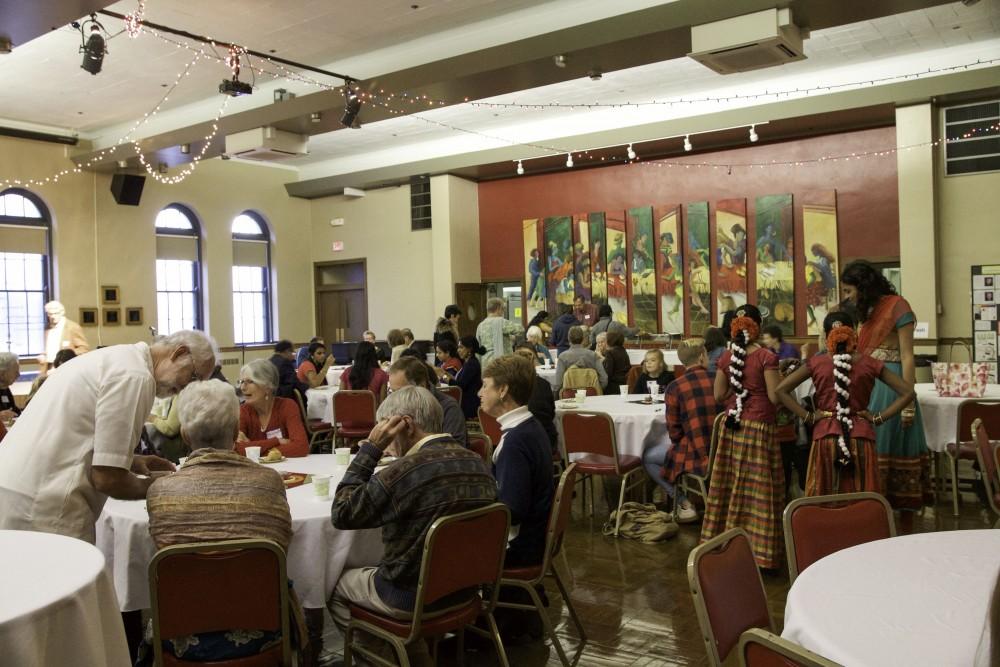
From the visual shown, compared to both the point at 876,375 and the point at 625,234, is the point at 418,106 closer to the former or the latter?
the point at 625,234

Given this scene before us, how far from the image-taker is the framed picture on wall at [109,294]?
12.9 m

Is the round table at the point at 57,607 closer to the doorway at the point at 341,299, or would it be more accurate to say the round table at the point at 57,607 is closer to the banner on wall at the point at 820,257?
the banner on wall at the point at 820,257

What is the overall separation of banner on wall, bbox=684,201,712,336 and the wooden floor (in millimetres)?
6374

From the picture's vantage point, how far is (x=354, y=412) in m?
7.40

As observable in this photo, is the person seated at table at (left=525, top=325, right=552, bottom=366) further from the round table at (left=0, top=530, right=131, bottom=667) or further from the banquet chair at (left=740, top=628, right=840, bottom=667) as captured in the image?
the banquet chair at (left=740, top=628, right=840, bottom=667)

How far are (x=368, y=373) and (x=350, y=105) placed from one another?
3.30 m

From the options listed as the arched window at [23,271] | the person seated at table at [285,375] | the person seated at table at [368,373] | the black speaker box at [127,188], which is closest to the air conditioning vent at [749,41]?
the person seated at table at [368,373]

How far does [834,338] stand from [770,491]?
928 millimetres

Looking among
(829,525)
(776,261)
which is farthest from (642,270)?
(829,525)

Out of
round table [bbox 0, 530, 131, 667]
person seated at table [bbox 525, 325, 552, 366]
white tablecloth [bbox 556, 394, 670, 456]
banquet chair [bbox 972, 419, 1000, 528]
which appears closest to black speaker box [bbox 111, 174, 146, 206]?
person seated at table [bbox 525, 325, 552, 366]

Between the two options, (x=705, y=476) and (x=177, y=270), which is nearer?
(x=705, y=476)

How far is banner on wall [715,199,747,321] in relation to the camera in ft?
38.8

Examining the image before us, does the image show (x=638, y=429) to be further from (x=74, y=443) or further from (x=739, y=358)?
(x=74, y=443)

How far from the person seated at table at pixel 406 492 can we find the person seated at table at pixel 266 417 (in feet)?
5.98
